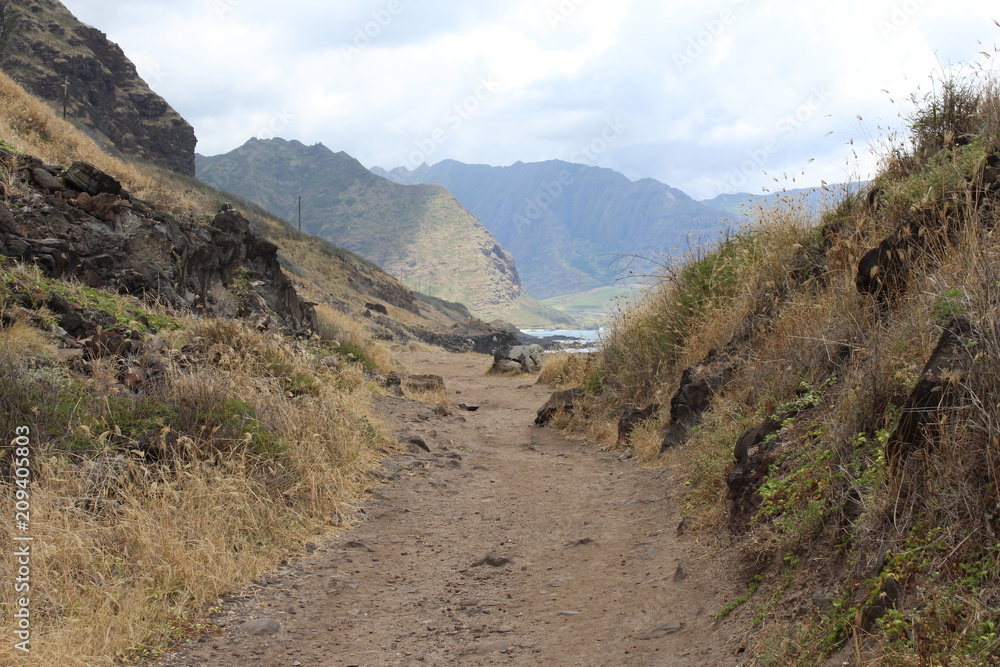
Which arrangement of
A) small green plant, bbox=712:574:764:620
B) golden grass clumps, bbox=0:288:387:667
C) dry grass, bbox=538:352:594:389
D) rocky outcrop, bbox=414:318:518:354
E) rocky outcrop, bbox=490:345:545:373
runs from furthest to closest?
rocky outcrop, bbox=414:318:518:354 → rocky outcrop, bbox=490:345:545:373 → dry grass, bbox=538:352:594:389 → golden grass clumps, bbox=0:288:387:667 → small green plant, bbox=712:574:764:620

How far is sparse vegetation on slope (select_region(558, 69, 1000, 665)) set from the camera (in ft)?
8.01

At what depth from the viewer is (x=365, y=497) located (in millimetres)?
6168

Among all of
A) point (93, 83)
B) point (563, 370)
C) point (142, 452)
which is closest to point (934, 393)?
point (142, 452)

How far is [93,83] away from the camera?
182 feet

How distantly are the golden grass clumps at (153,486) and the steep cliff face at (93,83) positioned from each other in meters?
48.2

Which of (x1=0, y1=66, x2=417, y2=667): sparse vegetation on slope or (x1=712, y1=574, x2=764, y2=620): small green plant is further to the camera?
(x1=0, y1=66, x2=417, y2=667): sparse vegetation on slope

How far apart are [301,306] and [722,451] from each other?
951cm

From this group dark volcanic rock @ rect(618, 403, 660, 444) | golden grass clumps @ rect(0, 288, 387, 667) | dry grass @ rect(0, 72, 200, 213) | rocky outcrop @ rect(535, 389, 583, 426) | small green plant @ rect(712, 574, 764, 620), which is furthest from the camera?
dry grass @ rect(0, 72, 200, 213)

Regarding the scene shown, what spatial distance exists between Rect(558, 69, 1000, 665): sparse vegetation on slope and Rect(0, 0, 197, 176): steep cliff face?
50.2 m

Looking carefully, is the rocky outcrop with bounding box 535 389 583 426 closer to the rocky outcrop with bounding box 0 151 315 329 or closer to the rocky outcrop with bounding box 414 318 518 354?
the rocky outcrop with bounding box 0 151 315 329

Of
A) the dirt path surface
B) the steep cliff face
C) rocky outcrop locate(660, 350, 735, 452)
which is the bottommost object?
the dirt path surface

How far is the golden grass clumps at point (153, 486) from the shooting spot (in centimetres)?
340

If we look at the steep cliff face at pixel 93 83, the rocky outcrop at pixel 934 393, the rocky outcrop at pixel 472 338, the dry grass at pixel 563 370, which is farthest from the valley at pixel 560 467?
the steep cliff face at pixel 93 83

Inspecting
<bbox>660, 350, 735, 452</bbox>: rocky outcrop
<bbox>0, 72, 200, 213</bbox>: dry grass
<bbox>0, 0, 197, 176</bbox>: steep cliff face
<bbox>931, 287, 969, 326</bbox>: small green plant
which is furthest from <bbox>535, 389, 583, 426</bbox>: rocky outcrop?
<bbox>0, 0, 197, 176</bbox>: steep cliff face
